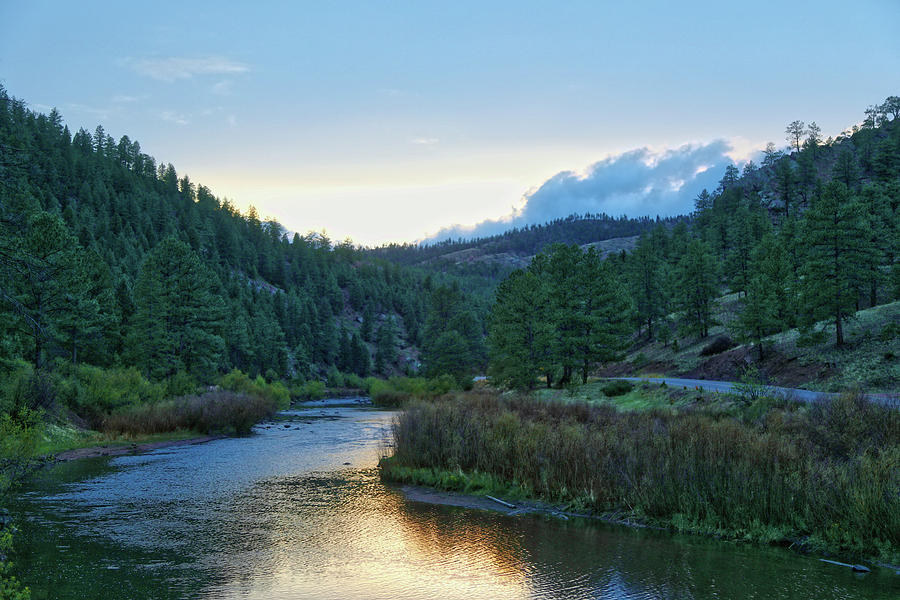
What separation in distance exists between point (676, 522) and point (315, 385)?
87169mm

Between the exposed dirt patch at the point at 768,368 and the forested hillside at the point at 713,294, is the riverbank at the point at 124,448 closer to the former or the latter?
the forested hillside at the point at 713,294

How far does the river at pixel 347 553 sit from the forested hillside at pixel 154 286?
19.5ft

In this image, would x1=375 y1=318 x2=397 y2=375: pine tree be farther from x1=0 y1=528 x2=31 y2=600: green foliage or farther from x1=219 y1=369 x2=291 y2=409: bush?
x1=0 y1=528 x2=31 y2=600: green foliage

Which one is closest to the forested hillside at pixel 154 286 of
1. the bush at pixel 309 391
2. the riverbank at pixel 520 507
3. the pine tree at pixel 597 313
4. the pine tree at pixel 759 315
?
the bush at pixel 309 391

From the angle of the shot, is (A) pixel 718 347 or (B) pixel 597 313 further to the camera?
(A) pixel 718 347

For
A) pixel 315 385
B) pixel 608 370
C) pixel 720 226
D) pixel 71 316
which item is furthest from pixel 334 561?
pixel 720 226

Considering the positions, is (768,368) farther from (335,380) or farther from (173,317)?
(335,380)

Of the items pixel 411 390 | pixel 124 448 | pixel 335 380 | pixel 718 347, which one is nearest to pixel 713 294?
pixel 718 347

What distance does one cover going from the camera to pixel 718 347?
65750mm

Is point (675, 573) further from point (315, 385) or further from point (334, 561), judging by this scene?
point (315, 385)

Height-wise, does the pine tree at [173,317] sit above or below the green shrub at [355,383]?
above

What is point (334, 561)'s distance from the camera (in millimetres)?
14539

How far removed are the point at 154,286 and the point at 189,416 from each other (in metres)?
17.6

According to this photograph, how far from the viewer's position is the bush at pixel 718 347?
65.5 metres
